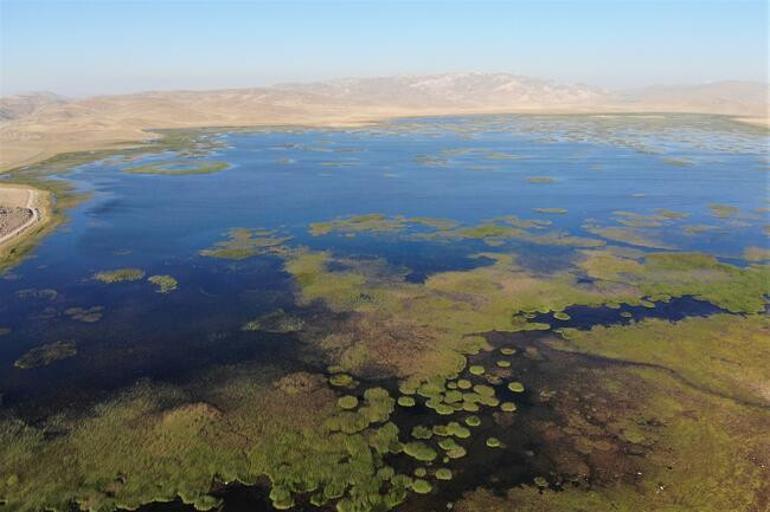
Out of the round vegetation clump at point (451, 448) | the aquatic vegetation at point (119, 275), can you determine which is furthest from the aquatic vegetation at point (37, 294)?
the round vegetation clump at point (451, 448)

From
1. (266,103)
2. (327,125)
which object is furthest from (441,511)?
(266,103)

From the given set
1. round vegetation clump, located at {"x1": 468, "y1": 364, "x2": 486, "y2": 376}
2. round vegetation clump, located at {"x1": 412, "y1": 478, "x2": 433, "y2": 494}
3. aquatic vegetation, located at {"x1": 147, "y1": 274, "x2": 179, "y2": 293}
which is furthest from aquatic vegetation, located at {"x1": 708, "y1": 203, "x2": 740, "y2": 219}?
aquatic vegetation, located at {"x1": 147, "y1": 274, "x2": 179, "y2": 293}

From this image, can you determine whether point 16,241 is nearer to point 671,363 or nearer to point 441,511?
point 441,511

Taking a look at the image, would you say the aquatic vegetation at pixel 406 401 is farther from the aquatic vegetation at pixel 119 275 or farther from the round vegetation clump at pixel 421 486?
the aquatic vegetation at pixel 119 275

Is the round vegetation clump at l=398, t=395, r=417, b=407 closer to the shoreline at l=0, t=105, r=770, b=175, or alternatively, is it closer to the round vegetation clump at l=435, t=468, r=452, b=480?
the round vegetation clump at l=435, t=468, r=452, b=480

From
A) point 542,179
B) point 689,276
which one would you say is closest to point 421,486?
point 689,276
